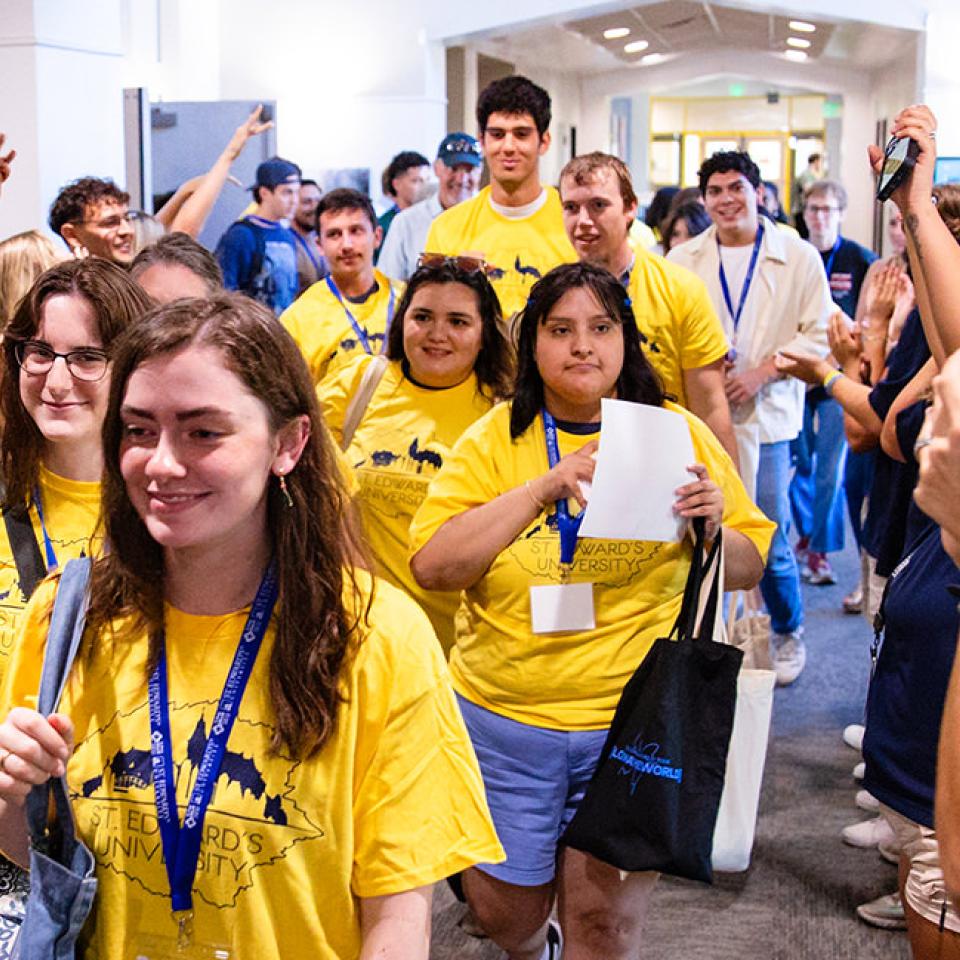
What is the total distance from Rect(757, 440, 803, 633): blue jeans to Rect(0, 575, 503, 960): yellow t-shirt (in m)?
3.57

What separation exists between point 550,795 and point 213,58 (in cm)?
1314

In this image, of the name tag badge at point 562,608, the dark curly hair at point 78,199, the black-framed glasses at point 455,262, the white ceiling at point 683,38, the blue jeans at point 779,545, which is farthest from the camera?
the white ceiling at point 683,38

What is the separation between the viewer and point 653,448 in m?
2.66

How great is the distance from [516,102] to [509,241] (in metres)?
0.49

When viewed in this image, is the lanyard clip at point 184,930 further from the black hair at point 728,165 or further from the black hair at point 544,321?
the black hair at point 728,165

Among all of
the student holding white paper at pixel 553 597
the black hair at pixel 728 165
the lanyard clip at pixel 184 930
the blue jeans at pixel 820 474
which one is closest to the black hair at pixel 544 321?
the student holding white paper at pixel 553 597

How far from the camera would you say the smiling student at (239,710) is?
1693 mm

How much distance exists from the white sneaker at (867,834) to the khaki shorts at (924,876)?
69.6 inches

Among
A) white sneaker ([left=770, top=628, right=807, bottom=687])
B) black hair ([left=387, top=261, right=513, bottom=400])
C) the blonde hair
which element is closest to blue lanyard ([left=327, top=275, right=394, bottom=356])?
black hair ([left=387, top=261, right=513, bottom=400])

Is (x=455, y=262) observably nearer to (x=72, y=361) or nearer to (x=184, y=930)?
(x=72, y=361)

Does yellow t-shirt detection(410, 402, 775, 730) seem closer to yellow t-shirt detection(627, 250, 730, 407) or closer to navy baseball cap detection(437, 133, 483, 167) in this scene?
yellow t-shirt detection(627, 250, 730, 407)

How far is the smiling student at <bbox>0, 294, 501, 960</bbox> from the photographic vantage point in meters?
1.69

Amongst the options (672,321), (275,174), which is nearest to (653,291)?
(672,321)

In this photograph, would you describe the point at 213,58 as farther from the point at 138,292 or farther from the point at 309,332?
the point at 138,292
